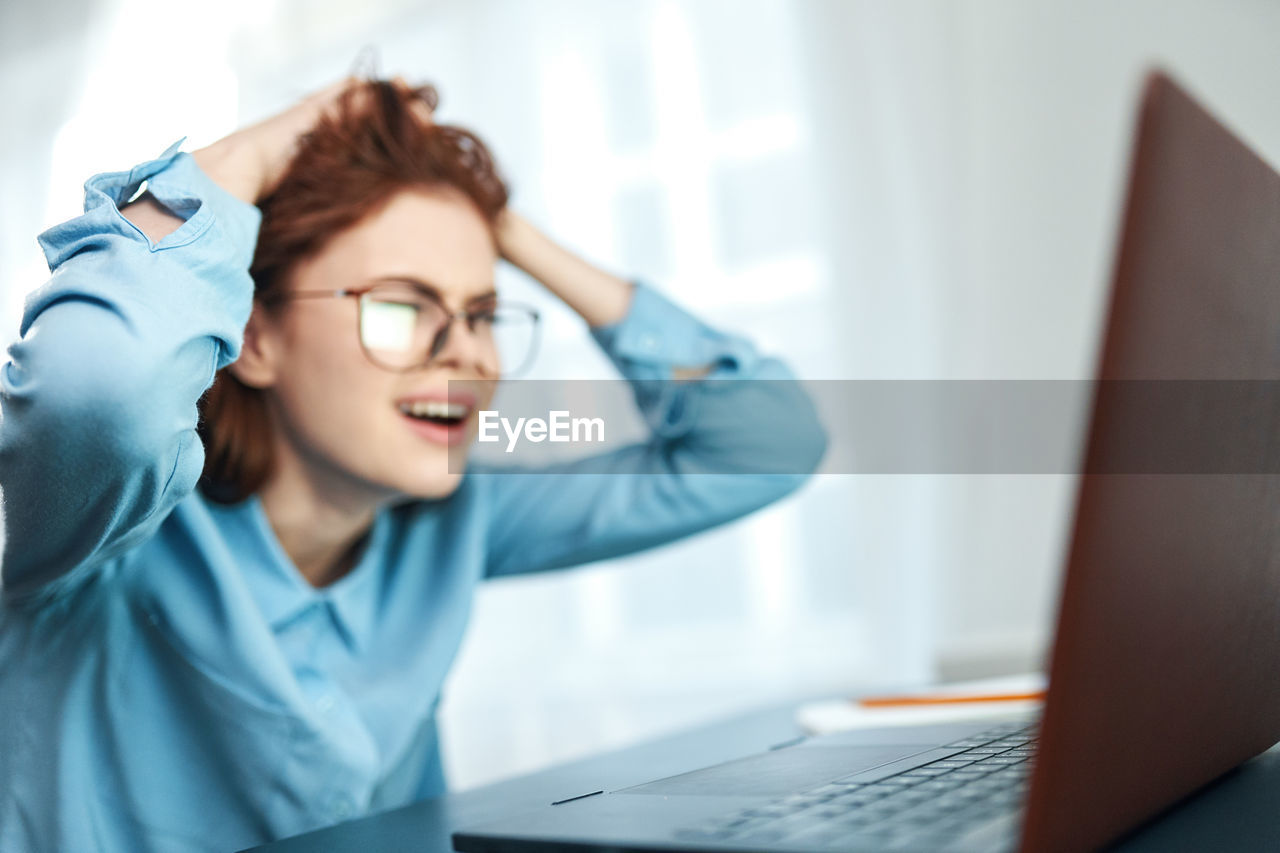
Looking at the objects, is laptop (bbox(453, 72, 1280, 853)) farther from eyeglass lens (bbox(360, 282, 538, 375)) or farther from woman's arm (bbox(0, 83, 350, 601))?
eyeglass lens (bbox(360, 282, 538, 375))

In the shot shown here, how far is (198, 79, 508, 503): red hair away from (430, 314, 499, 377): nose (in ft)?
0.37

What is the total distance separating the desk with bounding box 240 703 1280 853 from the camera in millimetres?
413

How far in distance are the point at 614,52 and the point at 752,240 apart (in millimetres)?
439

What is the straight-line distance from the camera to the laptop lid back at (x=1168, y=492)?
28 centimetres

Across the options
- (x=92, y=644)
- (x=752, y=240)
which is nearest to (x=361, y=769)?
(x=92, y=644)

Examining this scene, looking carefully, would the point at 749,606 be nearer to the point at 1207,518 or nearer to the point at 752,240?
the point at 752,240

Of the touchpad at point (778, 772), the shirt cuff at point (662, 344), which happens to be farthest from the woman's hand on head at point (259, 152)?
the touchpad at point (778, 772)

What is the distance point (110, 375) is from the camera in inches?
20.2

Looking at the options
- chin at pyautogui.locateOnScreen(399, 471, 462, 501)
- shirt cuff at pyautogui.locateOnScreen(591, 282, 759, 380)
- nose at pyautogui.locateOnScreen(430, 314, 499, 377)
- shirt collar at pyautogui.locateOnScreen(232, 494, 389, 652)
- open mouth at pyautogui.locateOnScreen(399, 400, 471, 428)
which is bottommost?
shirt collar at pyautogui.locateOnScreen(232, 494, 389, 652)

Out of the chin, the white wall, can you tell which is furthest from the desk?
the white wall

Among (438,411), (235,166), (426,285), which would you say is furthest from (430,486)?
(235,166)

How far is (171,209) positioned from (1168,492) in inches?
22.1

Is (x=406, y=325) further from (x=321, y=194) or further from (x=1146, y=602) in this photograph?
(x=1146, y=602)
